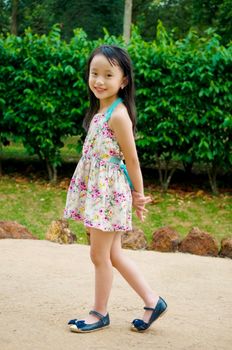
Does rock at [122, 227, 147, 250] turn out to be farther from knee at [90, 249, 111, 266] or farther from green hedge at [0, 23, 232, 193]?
green hedge at [0, 23, 232, 193]

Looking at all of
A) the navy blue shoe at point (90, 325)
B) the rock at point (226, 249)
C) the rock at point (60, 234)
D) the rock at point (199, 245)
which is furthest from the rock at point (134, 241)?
the navy blue shoe at point (90, 325)

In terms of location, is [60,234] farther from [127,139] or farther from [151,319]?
[127,139]

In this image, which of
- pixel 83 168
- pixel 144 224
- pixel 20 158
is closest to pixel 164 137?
pixel 144 224

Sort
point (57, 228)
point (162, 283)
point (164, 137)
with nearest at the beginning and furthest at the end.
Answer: point (162, 283) → point (57, 228) → point (164, 137)

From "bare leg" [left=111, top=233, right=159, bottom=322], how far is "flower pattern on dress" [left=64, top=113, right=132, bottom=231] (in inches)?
7.7

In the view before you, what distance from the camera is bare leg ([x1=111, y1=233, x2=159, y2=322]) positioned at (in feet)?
12.5

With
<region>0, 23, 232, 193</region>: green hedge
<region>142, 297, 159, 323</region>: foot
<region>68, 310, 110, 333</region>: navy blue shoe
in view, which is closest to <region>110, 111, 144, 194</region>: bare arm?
<region>142, 297, 159, 323</region>: foot

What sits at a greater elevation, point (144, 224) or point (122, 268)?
point (122, 268)

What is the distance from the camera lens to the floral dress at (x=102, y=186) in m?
3.64

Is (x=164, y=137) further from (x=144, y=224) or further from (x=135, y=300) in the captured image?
(x=135, y=300)

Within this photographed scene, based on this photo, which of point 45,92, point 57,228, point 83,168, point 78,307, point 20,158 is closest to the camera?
point 83,168

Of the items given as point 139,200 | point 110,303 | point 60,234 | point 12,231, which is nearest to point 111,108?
point 139,200

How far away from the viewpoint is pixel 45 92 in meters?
9.62

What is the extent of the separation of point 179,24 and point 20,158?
1439cm
